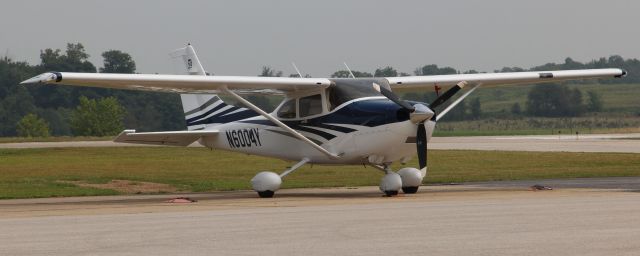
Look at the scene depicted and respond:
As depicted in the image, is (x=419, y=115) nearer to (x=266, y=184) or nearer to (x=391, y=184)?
(x=391, y=184)

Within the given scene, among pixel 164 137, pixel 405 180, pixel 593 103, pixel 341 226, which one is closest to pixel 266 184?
pixel 405 180

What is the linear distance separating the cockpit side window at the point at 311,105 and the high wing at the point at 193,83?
0.21 m

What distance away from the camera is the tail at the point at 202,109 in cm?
2505

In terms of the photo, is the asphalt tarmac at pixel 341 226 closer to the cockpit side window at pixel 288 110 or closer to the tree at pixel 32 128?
the cockpit side window at pixel 288 110

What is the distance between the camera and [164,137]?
24.1 m

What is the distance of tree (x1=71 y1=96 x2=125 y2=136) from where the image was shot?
3750 inches

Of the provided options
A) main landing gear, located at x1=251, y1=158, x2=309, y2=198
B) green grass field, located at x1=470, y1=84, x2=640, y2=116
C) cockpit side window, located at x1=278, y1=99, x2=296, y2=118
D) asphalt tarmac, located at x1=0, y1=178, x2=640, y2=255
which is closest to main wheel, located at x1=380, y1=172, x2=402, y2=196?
asphalt tarmac, located at x1=0, y1=178, x2=640, y2=255

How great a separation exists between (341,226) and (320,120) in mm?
8984

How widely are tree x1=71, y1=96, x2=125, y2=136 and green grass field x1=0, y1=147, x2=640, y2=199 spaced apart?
48.7 meters

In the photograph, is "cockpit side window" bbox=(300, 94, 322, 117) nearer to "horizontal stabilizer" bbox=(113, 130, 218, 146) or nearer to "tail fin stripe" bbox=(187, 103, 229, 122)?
"horizontal stabilizer" bbox=(113, 130, 218, 146)

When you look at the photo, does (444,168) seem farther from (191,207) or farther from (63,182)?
(191,207)

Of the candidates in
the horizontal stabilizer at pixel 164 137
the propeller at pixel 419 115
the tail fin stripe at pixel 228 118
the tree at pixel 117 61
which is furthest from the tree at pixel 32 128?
the propeller at pixel 419 115

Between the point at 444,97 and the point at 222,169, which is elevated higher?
the point at 444,97

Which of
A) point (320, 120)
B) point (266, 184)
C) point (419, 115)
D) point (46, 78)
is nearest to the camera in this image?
point (46, 78)
